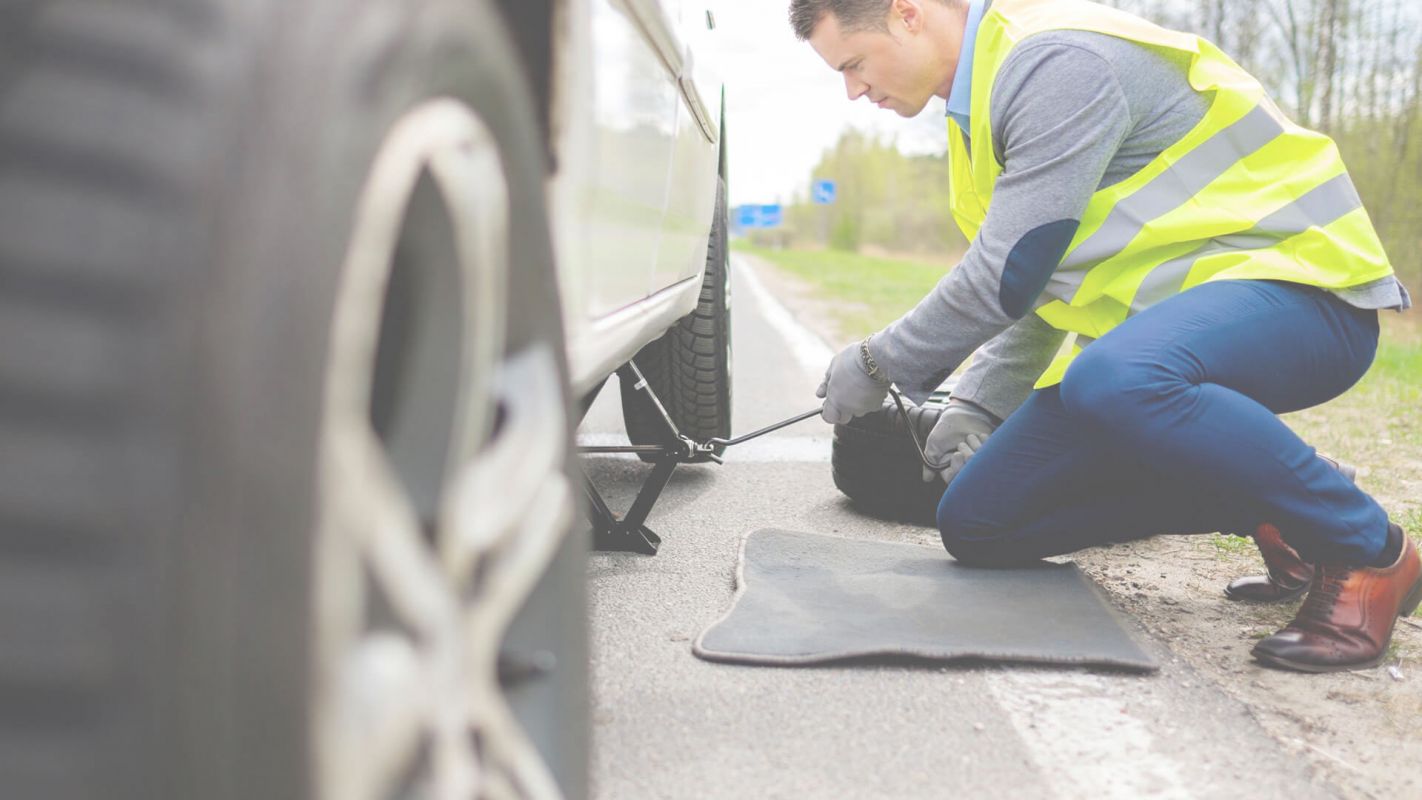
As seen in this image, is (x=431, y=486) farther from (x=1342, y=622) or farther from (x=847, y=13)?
(x=847, y=13)

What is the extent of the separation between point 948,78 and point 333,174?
219 centimetres

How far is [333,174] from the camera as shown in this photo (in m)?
0.70

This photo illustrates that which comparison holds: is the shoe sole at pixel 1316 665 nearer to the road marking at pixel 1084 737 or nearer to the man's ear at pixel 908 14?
the road marking at pixel 1084 737

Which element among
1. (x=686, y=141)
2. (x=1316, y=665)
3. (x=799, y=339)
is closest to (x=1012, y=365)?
(x=686, y=141)

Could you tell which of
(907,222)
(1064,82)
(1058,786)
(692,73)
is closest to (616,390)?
(692,73)

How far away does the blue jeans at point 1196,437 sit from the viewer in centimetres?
217

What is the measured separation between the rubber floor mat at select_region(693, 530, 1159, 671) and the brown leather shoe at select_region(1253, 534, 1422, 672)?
0.90 feet

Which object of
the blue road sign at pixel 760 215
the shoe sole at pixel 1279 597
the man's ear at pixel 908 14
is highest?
the man's ear at pixel 908 14

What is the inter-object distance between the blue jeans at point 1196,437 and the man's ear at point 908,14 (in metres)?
0.80

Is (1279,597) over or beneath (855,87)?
beneath

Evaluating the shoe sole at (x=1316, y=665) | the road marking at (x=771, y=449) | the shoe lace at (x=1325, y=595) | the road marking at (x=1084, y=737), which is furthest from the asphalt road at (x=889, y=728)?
the road marking at (x=771, y=449)

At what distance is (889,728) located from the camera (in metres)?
1.80

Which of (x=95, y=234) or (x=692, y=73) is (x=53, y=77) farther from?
(x=692, y=73)

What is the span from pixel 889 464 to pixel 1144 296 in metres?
0.94
